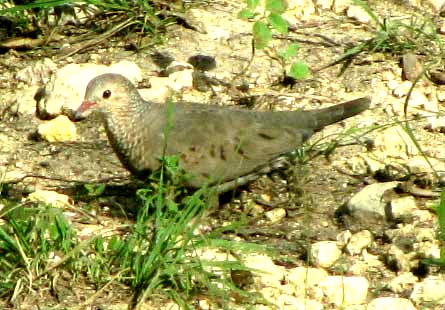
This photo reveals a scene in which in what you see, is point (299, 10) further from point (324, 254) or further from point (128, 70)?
point (324, 254)

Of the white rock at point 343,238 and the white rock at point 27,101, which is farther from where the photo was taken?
the white rock at point 27,101

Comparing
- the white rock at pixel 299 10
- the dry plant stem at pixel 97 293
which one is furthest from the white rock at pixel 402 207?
the white rock at pixel 299 10

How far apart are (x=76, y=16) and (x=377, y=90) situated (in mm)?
1850

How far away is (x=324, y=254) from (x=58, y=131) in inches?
73.8

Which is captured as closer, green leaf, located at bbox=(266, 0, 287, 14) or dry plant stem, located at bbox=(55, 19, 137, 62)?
green leaf, located at bbox=(266, 0, 287, 14)

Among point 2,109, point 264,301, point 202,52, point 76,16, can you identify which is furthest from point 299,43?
point 264,301

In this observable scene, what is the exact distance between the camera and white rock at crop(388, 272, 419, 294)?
5.24 m

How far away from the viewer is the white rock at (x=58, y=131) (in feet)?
21.8

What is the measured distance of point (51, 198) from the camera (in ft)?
19.3

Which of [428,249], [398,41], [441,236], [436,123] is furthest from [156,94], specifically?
[441,236]

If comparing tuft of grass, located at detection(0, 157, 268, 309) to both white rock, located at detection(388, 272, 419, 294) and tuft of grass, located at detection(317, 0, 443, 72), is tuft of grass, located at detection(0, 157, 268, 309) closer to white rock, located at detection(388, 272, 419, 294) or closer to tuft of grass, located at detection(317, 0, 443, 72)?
white rock, located at detection(388, 272, 419, 294)

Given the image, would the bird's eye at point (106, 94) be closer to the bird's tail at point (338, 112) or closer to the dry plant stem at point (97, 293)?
the bird's tail at point (338, 112)

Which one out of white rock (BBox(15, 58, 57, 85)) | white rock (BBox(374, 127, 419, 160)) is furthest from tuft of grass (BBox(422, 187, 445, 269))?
white rock (BBox(15, 58, 57, 85))

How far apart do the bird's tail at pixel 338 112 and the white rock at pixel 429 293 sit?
60.0 inches
